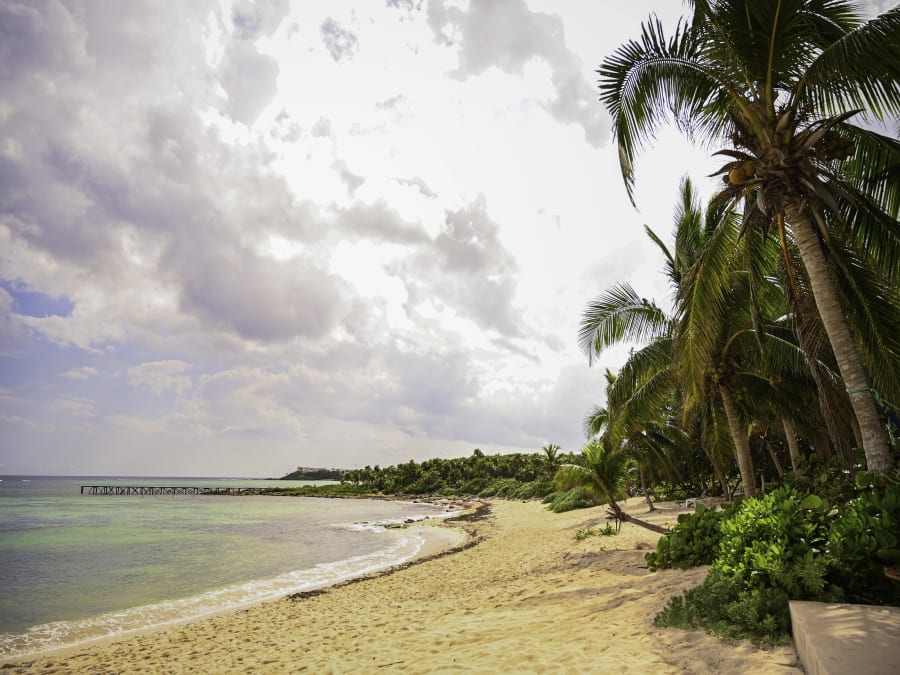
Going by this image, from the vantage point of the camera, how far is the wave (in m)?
10.0

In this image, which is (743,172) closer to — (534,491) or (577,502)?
(577,502)

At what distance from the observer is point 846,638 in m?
3.51

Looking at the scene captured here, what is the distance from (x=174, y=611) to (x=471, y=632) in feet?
30.5

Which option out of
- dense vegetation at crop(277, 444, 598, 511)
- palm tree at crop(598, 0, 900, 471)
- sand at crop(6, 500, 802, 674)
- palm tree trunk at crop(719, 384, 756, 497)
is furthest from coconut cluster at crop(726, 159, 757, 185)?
dense vegetation at crop(277, 444, 598, 511)

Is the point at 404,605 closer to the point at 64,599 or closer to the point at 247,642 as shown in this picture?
the point at 247,642

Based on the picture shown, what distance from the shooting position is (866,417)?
5789 mm

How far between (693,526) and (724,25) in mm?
7696

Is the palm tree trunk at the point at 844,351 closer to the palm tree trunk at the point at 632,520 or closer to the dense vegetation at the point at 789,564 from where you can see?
the dense vegetation at the point at 789,564

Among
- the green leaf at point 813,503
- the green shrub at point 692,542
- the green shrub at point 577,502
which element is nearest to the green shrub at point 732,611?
the green leaf at point 813,503

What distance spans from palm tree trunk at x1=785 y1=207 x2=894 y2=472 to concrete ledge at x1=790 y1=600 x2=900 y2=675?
7.56ft

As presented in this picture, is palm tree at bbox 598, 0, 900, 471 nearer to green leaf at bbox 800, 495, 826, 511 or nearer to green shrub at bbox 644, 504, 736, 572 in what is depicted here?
green leaf at bbox 800, 495, 826, 511

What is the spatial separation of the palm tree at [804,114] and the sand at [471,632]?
3337mm

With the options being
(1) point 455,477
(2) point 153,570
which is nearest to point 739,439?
(2) point 153,570

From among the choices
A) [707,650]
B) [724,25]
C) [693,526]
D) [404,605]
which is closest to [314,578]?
[404,605]
